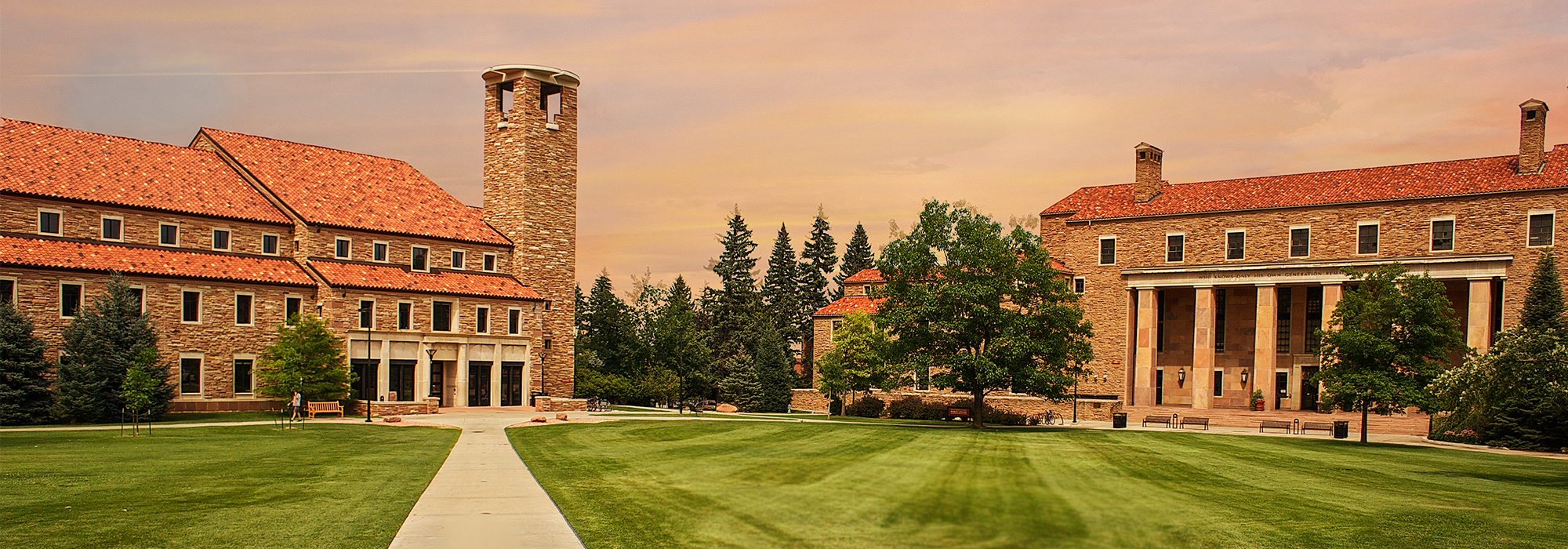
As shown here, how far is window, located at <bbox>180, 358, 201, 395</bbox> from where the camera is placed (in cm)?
4828

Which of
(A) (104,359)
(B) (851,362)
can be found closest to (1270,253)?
(B) (851,362)

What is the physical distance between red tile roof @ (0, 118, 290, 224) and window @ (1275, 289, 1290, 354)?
56.2 m

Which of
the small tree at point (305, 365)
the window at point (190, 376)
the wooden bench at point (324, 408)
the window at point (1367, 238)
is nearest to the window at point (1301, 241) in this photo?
the window at point (1367, 238)

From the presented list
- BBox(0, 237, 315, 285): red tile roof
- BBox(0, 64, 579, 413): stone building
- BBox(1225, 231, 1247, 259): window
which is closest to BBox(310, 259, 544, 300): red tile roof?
BBox(0, 64, 579, 413): stone building

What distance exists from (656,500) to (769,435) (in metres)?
18.0

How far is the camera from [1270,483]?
2306 cm

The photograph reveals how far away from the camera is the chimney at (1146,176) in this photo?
2638 inches

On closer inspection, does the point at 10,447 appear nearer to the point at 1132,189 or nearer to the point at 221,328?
the point at 221,328

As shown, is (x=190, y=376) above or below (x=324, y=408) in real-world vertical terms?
above

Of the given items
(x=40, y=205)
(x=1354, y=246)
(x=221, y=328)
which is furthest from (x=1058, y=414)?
(x=40, y=205)

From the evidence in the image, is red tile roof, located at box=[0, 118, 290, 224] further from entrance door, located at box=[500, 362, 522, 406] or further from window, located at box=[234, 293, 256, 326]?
entrance door, located at box=[500, 362, 522, 406]

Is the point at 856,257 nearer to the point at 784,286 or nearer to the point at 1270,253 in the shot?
the point at 784,286

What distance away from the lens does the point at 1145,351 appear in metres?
63.7

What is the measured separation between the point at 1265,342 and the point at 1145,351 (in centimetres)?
662
